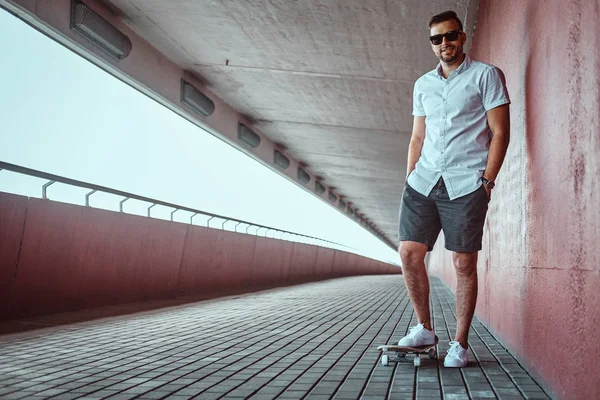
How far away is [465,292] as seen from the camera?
409 centimetres

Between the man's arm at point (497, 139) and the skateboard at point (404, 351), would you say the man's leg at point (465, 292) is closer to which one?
the skateboard at point (404, 351)

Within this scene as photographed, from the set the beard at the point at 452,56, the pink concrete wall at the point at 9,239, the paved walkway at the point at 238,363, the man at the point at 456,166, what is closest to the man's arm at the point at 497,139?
the man at the point at 456,166

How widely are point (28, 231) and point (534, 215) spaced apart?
4629 mm

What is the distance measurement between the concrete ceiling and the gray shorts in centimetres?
431

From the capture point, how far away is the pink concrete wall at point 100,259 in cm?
Result: 621

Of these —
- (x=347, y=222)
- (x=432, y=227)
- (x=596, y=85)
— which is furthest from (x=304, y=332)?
(x=347, y=222)

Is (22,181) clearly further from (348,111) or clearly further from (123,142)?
(348,111)

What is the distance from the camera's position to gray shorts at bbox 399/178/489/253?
3.97m

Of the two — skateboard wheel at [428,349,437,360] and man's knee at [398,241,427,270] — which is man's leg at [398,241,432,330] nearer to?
man's knee at [398,241,427,270]

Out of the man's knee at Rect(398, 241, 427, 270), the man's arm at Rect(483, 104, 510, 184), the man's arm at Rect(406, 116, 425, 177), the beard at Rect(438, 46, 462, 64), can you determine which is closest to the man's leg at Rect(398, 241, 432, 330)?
the man's knee at Rect(398, 241, 427, 270)

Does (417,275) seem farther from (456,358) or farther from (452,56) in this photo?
(452,56)

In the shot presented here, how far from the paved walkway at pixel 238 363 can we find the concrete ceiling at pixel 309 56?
386 cm

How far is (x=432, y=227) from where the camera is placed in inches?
166

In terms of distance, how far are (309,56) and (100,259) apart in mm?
4474
